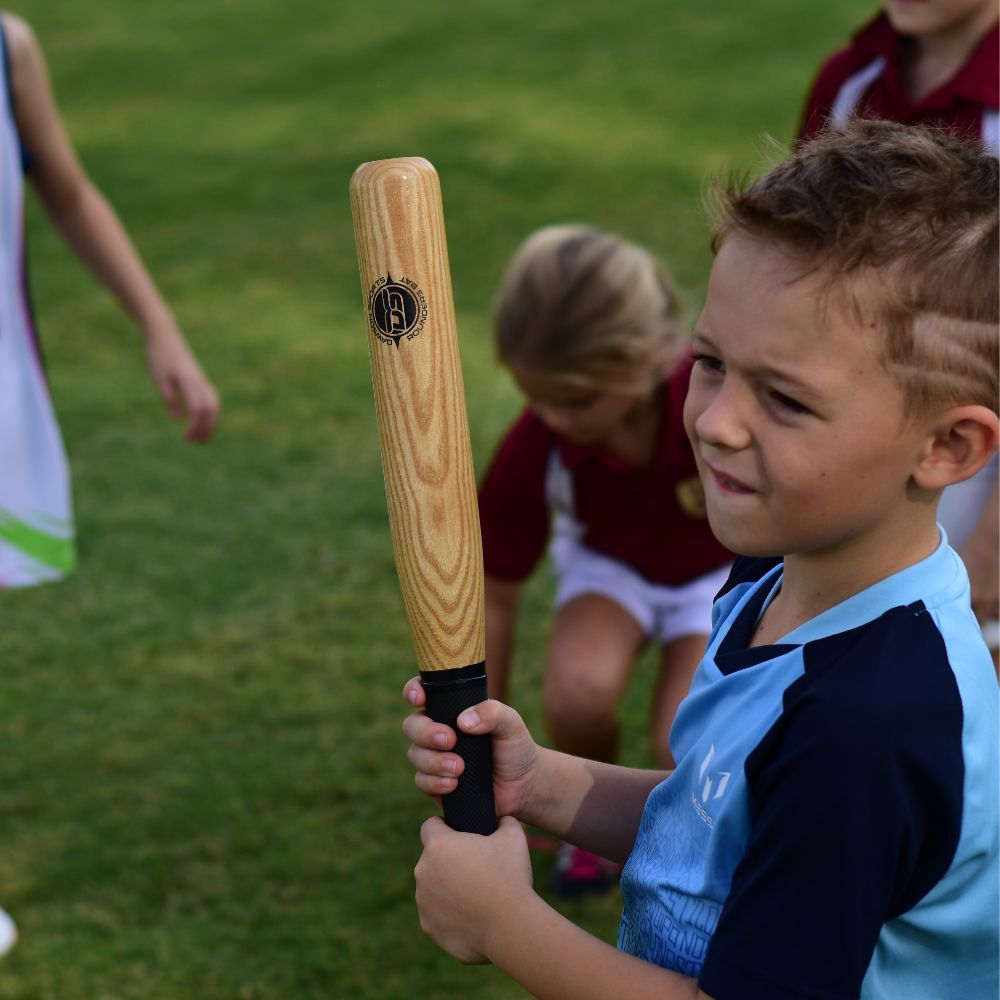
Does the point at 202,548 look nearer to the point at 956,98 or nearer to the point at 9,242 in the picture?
the point at 9,242

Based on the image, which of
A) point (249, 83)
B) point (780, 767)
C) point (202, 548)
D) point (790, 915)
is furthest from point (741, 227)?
point (249, 83)

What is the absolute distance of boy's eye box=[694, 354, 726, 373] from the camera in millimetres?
1419

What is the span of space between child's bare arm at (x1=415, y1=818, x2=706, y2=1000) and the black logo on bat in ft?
1.84

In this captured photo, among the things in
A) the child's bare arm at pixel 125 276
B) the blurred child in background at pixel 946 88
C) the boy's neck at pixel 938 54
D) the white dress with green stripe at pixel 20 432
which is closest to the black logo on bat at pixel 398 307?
the blurred child in background at pixel 946 88

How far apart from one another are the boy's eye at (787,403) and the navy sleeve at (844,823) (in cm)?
23

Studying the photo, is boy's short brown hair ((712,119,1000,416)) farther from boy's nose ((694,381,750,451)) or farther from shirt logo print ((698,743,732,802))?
shirt logo print ((698,743,732,802))

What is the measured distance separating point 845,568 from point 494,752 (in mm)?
484

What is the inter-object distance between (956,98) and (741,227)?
148 centimetres

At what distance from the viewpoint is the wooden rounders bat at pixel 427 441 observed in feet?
5.01

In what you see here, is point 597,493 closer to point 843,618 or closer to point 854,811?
point 843,618

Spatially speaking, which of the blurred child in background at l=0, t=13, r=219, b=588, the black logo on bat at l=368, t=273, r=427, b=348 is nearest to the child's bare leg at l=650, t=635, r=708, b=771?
the blurred child in background at l=0, t=13, r=219, b=588

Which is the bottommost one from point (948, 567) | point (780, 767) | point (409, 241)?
point (780, 767)

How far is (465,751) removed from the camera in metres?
1.63

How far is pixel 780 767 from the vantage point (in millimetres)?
1312
